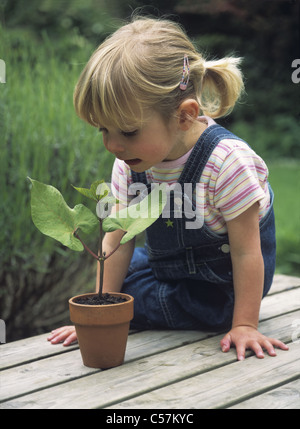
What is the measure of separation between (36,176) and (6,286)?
1.60 feet

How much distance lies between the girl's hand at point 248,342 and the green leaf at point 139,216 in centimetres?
45

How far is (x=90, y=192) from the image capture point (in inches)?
57.1

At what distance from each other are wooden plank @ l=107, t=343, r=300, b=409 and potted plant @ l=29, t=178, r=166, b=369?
0.68 ft

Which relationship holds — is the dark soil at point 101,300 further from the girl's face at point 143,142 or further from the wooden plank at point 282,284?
the wooden plank at point 282,284

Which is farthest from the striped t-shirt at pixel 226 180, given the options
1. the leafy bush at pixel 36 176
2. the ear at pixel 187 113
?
the leafy bush at pixel 36 176

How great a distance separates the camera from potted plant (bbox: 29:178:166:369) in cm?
142

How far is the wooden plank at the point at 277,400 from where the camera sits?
126cm

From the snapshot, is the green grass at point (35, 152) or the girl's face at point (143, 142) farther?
the green grass at point (35, 152)

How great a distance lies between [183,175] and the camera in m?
1.74

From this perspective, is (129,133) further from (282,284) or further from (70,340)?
(282,284)

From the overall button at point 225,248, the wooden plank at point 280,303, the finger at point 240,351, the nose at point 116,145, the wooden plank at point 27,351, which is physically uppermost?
the nose at point 116,145

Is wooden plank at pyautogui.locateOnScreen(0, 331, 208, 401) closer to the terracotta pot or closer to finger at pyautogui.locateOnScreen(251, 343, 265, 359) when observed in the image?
the terracotta pot

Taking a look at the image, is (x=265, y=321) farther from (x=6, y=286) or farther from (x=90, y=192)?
(x=6, y=286)

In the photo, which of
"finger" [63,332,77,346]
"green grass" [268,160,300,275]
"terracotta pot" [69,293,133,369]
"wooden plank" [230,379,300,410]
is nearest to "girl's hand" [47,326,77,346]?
"finger" [63,332,77,346]
